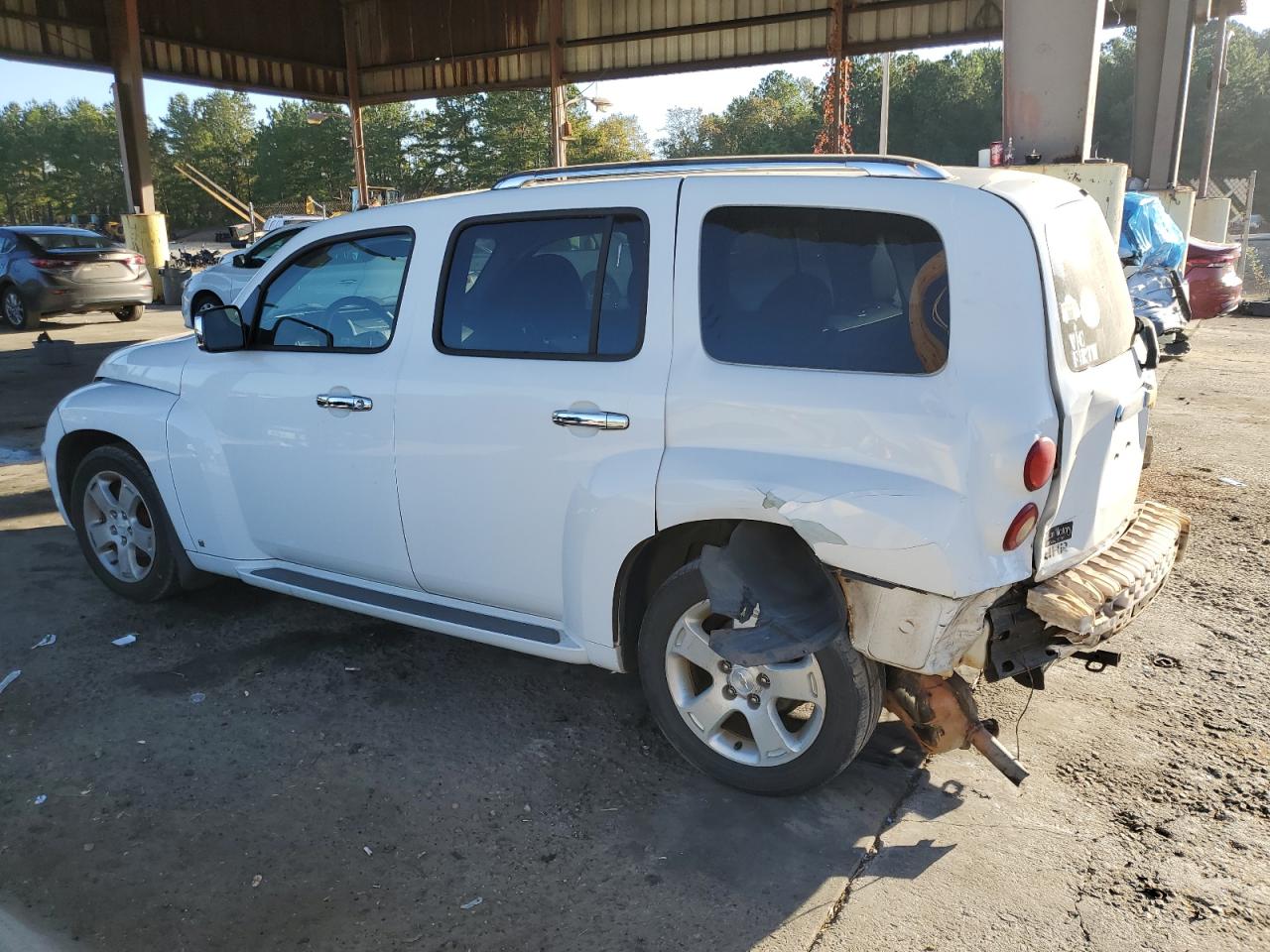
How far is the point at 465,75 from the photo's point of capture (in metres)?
22.5

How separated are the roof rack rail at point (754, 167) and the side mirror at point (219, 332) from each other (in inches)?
53.8

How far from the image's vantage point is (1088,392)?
2.99 metres

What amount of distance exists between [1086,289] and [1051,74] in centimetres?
694

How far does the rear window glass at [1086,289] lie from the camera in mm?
2963

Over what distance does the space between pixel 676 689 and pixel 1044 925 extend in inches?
51.6

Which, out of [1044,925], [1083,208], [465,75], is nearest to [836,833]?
[1044,925]

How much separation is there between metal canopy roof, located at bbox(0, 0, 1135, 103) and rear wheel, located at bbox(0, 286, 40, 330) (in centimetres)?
552

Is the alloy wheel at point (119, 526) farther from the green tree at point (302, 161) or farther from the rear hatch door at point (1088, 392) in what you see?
the green tree at point (302, 161)

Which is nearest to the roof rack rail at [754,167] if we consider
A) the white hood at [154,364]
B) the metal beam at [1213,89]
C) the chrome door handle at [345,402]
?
the chrome door handle at [345,402]

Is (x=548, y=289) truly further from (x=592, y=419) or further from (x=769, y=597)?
(x=769, y=597)

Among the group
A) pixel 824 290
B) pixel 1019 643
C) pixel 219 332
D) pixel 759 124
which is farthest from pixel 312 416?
pixel 759 124

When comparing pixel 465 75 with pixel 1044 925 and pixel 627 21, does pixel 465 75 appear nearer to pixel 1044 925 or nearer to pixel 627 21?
pixel 627 21

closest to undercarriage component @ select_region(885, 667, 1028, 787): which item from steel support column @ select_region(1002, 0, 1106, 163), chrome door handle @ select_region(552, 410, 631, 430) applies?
chrome door handle @ select_region(552, 410, 631, 430)

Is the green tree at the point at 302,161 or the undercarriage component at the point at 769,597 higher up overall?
the green tree at the point at 302,161
